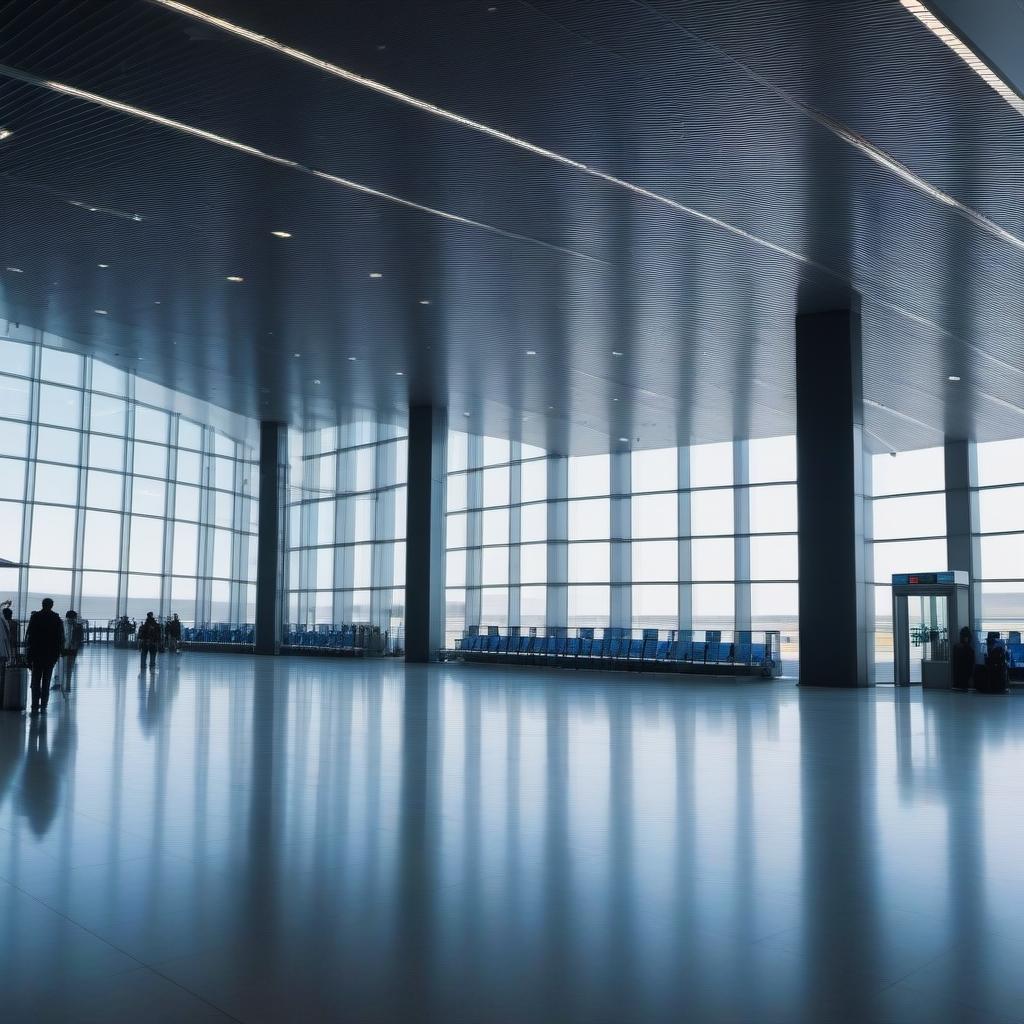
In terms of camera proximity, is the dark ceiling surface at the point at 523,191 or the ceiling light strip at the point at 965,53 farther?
the dark ceiling surface at the point at 523,191

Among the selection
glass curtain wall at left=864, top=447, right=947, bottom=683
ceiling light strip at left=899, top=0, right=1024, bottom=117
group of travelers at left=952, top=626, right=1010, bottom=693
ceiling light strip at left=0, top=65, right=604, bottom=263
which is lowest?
group of travelers at left=952, top=626, right=1010, bottom=693

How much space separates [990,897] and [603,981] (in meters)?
2.03

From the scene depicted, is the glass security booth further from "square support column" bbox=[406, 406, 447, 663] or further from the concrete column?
"square support column" bbox=[406, 406, 447, 663]

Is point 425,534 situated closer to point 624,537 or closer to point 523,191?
point 624,537

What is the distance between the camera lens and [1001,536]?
92.3ft

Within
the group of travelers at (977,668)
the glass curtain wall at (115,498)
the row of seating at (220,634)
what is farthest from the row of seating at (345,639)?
the group of travelers at (977,668)

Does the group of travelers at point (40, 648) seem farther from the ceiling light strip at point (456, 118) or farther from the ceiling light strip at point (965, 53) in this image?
the ceiling light strip at point (965, 53)

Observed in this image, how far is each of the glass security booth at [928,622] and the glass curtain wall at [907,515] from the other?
8765mm

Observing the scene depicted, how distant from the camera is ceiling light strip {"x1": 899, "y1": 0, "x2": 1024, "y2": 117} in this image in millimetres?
9195

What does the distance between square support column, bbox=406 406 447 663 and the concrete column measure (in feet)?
46.9

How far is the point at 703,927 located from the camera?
3.85 m

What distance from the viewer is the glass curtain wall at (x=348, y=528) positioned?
111ft

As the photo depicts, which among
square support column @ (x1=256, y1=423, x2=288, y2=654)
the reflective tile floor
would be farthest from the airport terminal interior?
square support column @ (x1=256, y1=423, x2=288, y2=654)

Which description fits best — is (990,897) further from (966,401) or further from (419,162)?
(966,401)
